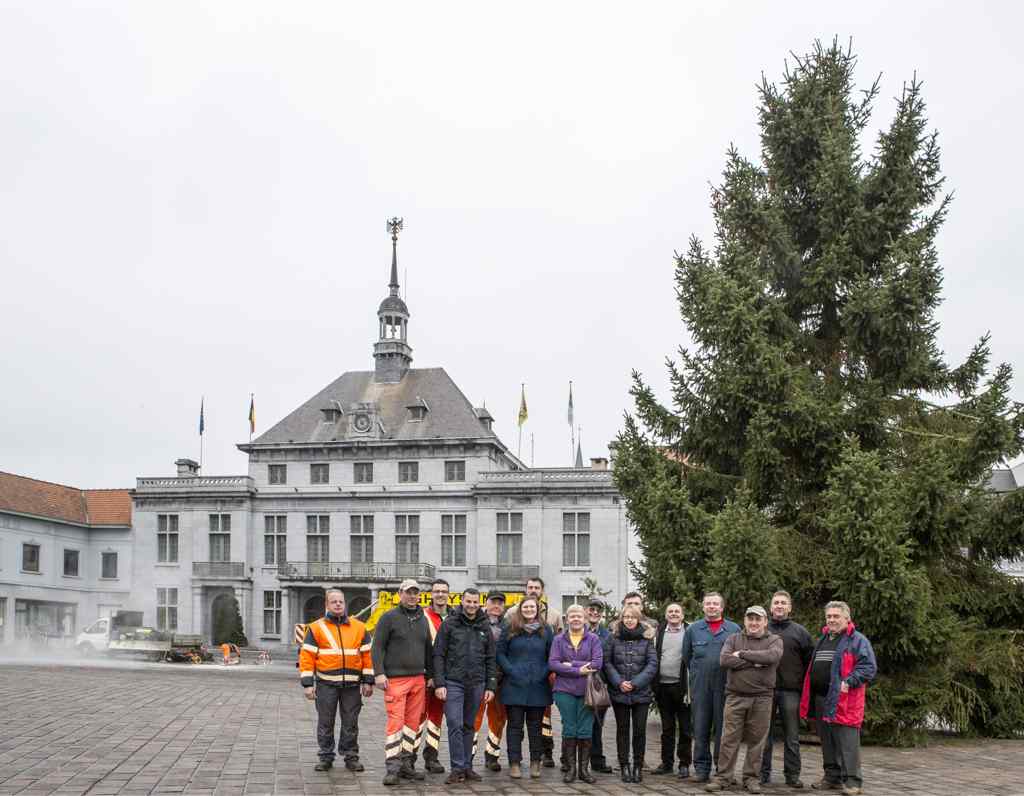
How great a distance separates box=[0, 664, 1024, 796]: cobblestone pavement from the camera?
33.0 ft

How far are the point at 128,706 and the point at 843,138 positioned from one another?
14.5 meters

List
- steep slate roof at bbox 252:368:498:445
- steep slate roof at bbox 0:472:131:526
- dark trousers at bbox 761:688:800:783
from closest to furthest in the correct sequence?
dark trousers at bbox 761:688:800:783
steep slate roof at bbox 252:368:498:445
steep slate roof at bbox 0:472:131:526

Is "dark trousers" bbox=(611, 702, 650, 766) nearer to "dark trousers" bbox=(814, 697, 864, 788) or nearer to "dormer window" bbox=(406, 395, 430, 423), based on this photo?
"dark trousers" bbox=(814, 697, 864, 788)

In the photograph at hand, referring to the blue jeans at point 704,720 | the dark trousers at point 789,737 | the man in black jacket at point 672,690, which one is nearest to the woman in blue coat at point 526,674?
the man in black jacket at point 672,690

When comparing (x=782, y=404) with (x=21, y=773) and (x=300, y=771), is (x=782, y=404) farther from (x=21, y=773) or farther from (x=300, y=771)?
(x=21, y=773)

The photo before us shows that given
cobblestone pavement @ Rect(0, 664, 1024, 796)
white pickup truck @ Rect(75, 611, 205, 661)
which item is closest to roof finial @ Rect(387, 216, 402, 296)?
white pickup truck @ Rect(75, 611, 205, 661)

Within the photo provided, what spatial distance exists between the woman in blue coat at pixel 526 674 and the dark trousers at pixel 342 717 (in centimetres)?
164

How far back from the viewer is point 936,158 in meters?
16.4

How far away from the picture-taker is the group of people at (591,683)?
10.8m

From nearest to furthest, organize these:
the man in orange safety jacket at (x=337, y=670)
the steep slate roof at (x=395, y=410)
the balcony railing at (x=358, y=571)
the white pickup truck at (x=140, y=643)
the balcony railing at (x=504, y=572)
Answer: the man in orange safety jacket at (x=337, y=670)
the white pickup truck at (x=140, y=643)
the balcony railing at (x=504, y=572)
the balcony railing at (x=358, y=571)
the steep slate roof at (x=395, y=410)

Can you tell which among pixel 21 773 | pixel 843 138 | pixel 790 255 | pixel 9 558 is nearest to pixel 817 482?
pixel 790 255

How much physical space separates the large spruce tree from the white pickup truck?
2702cm

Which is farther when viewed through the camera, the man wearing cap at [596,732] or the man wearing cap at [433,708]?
the man wearing cap at [596,732]

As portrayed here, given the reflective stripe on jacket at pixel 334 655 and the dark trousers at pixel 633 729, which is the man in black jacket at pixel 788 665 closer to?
the dark trousers at pixel 633 729
